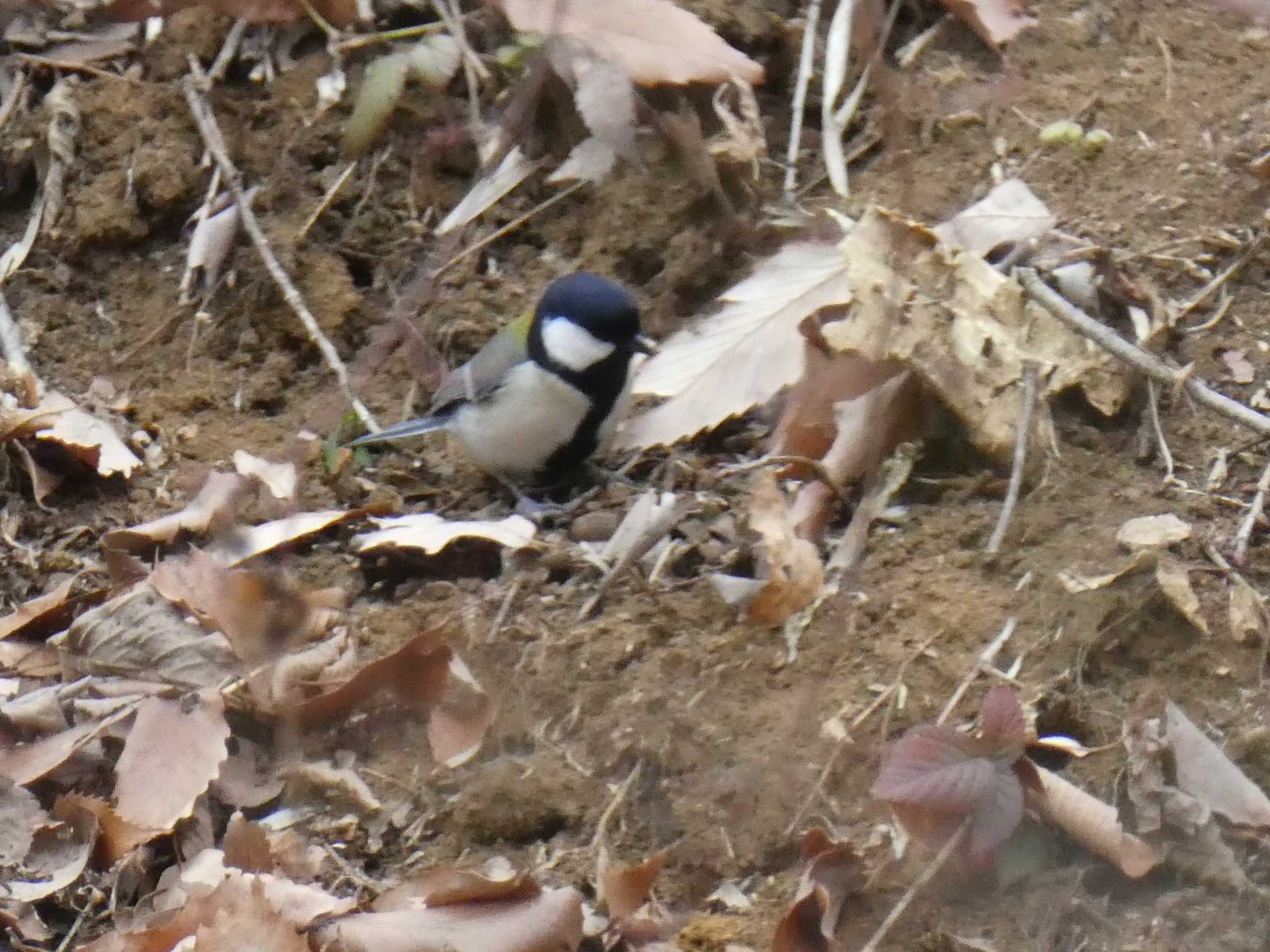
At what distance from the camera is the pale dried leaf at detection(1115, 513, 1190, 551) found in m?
2.46

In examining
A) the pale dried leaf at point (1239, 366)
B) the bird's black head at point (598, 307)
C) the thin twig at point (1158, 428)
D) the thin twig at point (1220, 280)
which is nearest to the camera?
the thin twig at point (1158, 428)

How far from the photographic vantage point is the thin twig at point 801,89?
353 centimetres

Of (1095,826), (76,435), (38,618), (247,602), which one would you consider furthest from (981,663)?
(76,435)

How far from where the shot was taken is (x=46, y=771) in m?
2.38

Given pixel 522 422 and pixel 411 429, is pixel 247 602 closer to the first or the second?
pixel 411 429

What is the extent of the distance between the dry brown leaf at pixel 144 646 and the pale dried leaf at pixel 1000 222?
5.29 feet

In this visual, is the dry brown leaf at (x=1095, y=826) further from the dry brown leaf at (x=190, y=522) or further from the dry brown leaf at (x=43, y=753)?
the dry brown leaf at (x=190, y=522)

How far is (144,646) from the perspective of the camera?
2.59m

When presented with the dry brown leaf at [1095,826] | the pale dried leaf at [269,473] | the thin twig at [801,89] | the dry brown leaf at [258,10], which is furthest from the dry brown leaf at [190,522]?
the dry brown leaf at [1095,826]

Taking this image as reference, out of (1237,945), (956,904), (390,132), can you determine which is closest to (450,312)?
(390,132)

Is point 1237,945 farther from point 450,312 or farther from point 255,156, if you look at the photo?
point 255,156

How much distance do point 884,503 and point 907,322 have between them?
335 mm

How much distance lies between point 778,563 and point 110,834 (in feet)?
3.74

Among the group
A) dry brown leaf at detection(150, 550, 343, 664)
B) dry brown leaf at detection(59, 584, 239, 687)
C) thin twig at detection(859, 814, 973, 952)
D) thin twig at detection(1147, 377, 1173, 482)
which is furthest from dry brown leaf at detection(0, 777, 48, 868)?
thin twig at detection(1147, 377, 1173, 482)
